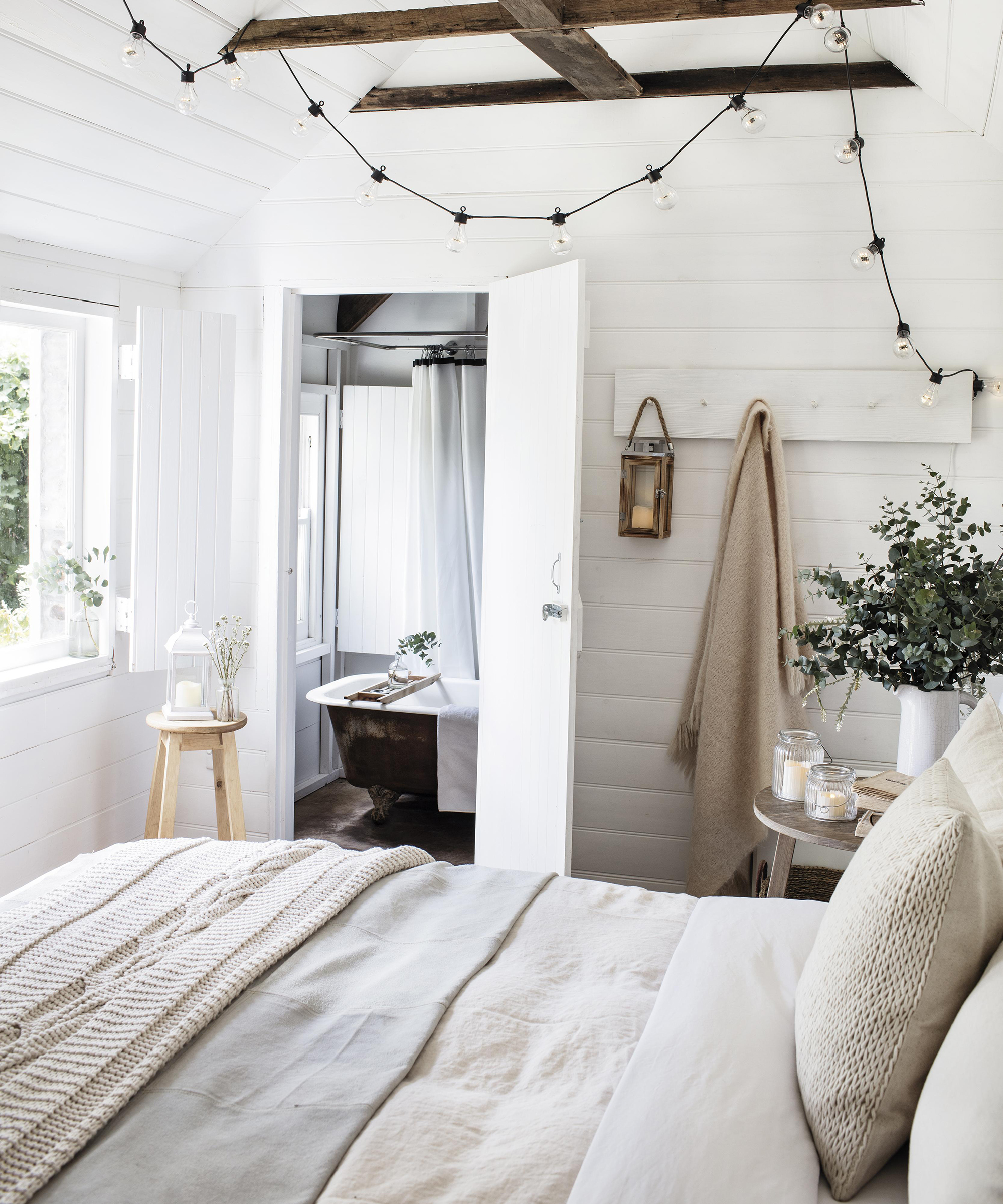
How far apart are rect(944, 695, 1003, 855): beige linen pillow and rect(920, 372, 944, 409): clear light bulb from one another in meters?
1.56

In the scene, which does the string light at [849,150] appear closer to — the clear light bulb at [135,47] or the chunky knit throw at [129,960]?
the clear light bulb at [135,47]

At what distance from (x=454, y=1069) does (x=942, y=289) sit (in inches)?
106

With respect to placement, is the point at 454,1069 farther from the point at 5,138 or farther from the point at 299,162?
the point at 299,162

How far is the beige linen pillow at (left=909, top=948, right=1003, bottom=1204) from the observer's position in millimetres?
838

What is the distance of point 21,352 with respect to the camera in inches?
127

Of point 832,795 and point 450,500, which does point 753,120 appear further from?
point 450,500

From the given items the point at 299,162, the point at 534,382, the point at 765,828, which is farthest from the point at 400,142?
the point at 765,828

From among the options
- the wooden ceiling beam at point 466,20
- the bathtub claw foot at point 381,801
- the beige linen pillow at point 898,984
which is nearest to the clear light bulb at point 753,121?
the wooden ceiling beam at point 466,20

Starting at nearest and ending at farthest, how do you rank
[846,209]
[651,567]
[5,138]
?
[5,138] → [846,209] → [651,567]

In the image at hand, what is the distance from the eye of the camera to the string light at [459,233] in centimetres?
309

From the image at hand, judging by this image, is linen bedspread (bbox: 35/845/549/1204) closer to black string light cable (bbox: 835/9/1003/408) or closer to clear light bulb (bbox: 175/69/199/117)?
clear light bulb (bbox: 175/69/199/117)

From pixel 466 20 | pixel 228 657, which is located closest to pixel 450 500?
pixel 228 657

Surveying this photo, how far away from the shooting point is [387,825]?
14.2 feet

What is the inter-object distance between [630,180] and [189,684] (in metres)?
2.14
